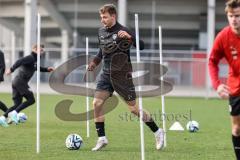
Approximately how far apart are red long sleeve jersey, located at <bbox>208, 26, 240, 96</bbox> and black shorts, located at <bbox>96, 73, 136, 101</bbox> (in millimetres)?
2828

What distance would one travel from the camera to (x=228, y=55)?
20.8 feet

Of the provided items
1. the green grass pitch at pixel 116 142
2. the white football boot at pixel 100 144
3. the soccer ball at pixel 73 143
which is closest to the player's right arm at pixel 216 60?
the green grass pitch at pixel 116 142

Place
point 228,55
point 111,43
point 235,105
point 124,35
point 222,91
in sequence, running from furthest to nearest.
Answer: point 111,43 < point 124,35 < point 235,105 < point 228,55 < point 222,91

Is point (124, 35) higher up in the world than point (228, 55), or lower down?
higher up

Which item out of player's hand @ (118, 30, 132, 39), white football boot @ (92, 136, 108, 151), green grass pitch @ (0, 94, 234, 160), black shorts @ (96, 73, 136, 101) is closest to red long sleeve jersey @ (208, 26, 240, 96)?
green grass pitch @ (0, 94, 234, 160)

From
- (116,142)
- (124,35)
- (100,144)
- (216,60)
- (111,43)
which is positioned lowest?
(116,142)

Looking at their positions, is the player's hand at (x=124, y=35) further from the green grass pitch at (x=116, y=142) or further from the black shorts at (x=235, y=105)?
the black shorts at (x=235, y=105)

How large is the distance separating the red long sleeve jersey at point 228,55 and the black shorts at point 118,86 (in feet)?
9.28

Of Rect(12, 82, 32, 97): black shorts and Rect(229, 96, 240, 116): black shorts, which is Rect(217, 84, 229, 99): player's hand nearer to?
Rect(229, 96, 240, 116): black shorts

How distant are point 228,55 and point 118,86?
10.0 feet

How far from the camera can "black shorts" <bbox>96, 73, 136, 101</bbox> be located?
9086 mm

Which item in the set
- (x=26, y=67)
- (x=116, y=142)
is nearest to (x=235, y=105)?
(x=116, y=142)

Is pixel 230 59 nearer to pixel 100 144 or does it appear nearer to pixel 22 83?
pixel 100 144

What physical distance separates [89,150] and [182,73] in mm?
26001
